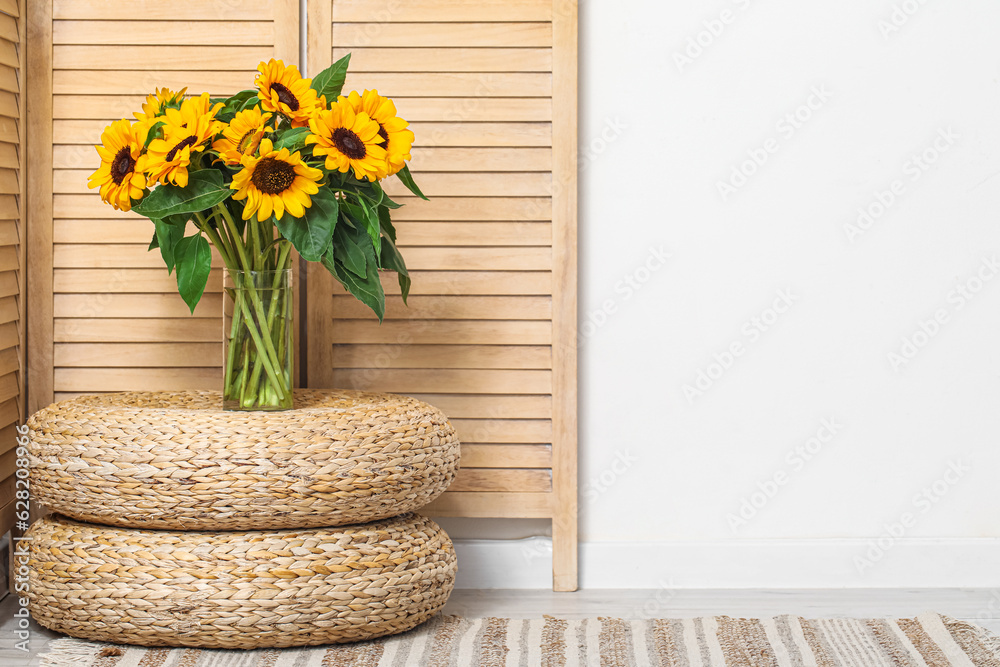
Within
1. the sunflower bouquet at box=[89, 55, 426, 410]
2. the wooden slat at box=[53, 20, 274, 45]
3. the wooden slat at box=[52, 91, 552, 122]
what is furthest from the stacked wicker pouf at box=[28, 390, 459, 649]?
the wooden slat at box=[53, 20, 274, 45]

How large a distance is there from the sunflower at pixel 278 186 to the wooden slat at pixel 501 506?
2.11 ft

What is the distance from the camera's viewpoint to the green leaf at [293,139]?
4.10 feet

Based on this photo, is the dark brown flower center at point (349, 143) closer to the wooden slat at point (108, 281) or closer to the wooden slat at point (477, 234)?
the wooden slat at point (477, 234)

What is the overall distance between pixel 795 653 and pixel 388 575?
61cm

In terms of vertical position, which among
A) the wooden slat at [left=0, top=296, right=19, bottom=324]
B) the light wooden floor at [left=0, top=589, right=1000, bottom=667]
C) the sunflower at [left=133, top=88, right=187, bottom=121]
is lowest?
the light wooden floor at [left=0, top=589, right=1000, bottom=667]

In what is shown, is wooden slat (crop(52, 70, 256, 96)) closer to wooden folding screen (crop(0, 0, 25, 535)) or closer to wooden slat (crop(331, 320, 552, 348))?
wooden folding screen (crop(0, 0, 25, 535))

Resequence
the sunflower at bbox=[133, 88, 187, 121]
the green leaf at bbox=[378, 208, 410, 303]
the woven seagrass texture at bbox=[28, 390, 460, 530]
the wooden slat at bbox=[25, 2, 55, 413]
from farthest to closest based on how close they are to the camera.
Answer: the wooden slat at bbox=[25, 2, 55, 413] < the green leaf at bbox=[378, 208, 410, 303] < the sunflower at bbox=[133, 88, 187, 121] < the woven seagrass texture at bbox=[28, 390, 460, 530]

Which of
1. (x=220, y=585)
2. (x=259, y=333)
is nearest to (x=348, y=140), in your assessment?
(x=259, y=333)

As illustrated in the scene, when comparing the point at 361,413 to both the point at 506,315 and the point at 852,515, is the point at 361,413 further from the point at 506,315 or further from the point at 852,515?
the point at 852,515

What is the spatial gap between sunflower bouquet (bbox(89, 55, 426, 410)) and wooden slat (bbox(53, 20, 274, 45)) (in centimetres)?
27

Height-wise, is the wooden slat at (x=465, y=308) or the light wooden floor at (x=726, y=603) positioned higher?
the wooden slat at (x=465, y=308)

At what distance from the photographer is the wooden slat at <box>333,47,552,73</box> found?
1568 millimetres

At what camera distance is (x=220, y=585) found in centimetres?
120

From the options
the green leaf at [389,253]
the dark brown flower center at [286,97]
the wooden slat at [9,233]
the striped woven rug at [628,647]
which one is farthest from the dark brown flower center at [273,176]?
the striped woven rug at [628,647]
